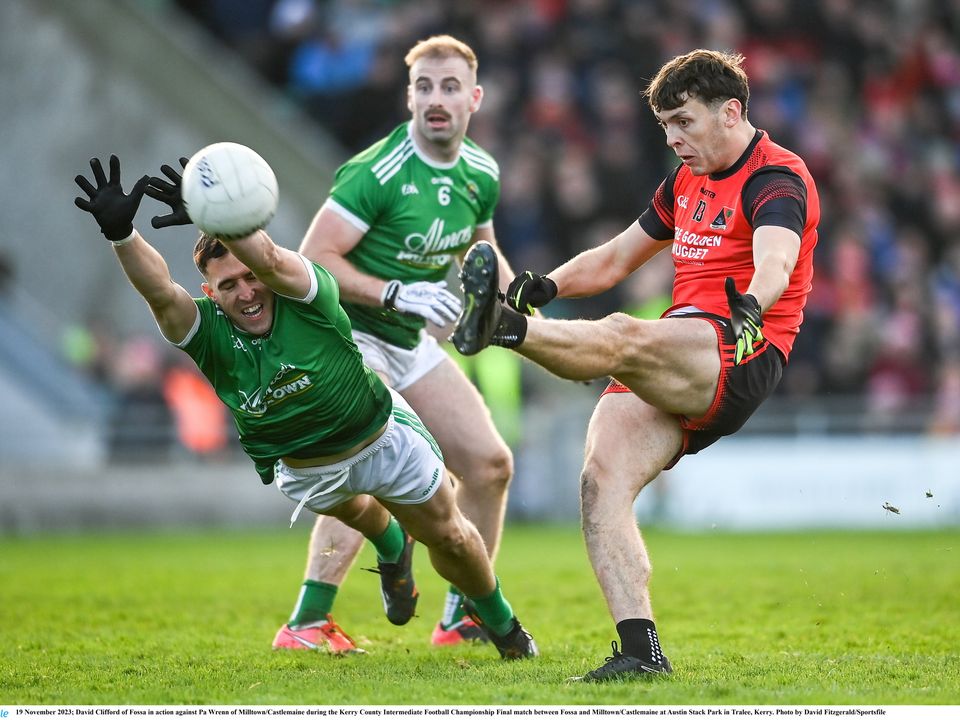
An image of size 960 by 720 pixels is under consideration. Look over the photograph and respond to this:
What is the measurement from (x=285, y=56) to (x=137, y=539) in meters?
7.66

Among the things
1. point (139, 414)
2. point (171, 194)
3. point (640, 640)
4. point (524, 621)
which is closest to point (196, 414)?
point (139, 414)

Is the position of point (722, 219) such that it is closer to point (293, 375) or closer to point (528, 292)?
point (528, 292)

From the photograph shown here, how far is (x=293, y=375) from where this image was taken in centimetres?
621

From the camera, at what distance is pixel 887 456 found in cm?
Answer: 1650

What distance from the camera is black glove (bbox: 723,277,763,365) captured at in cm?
579

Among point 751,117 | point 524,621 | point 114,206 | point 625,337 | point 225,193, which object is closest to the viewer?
point 225,193

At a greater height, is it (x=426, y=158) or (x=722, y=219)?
(x=426, y=158)

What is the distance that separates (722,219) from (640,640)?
2.03m

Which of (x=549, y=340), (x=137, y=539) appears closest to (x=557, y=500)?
(x=137, y=539)

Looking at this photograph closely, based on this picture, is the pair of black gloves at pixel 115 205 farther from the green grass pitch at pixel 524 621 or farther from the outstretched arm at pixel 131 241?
the green grass pitch at pixel 524 621

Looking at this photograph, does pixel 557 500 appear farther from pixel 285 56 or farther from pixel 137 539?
pixel 285 56

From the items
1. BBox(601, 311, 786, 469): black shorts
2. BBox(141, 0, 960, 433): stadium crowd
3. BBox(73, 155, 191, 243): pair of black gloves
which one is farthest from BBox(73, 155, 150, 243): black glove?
BBox(141, 0, 960, 433): stadium crowd

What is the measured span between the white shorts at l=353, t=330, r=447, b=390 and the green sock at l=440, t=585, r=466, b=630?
121 cm

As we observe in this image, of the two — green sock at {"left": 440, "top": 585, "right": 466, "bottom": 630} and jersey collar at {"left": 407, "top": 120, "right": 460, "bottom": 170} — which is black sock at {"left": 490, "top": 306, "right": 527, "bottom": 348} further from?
green sock at {"left": 440, "top": 585, "right": 466, "bottom": 630}
